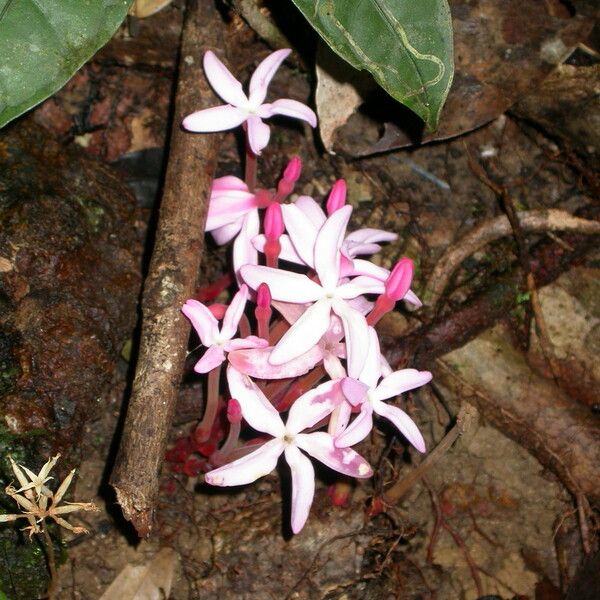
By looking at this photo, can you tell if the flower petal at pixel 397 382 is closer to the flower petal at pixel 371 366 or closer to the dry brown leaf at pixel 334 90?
the flower petal at pixel 371 366

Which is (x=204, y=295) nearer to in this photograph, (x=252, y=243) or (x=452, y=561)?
(x=252, y=243)

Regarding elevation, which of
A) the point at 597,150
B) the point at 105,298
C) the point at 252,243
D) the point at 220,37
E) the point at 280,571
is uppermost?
the point at 220,37

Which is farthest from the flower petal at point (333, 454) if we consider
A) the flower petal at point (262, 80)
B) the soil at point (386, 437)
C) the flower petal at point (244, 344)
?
the flower petal at point (262, 80)

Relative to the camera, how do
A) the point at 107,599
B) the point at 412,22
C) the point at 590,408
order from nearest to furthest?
1. the point at 412,22
2. the point at 107,599
3. the point at 590,408

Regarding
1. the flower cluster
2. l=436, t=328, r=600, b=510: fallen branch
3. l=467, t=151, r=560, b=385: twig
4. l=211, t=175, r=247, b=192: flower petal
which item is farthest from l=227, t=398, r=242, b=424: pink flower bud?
l=467, t=151, r=560, b=385: twig

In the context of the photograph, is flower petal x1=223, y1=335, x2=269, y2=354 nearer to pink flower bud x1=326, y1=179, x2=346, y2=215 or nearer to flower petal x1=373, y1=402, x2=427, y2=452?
flower petal x1=373, y1=402, x2=427, y2=452

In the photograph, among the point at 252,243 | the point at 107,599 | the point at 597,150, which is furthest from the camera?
the point at 597,150

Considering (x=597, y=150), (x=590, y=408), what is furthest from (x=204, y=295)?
(x=597, y=150)
